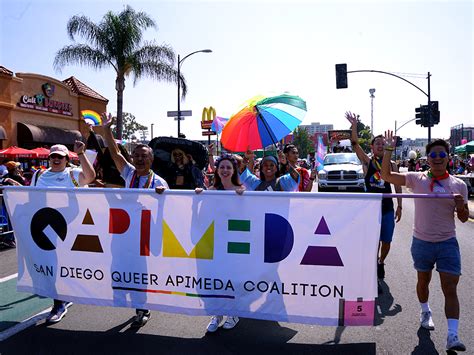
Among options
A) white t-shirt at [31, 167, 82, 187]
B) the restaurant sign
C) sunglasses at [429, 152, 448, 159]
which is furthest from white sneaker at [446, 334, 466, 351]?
the restaurant sign

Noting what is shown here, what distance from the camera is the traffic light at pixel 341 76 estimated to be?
21.8 meters

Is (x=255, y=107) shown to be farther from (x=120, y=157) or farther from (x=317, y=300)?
(x=317, y=300)

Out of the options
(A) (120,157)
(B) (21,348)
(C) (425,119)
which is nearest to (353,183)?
(C) (425,119)

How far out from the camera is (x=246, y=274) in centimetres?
398

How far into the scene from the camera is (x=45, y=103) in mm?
24938

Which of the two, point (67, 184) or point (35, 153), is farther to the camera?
point (35, 153)

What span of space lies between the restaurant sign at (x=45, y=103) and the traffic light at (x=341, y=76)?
15819mm

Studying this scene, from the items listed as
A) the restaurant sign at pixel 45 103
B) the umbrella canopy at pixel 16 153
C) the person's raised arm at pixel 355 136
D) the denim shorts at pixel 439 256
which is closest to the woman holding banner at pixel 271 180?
the person's raised arm at pixel 355 136

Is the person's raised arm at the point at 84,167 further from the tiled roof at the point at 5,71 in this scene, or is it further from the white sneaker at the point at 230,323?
the tiled roof at the point at 5,71

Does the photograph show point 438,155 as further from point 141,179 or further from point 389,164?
point 141,179

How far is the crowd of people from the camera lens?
12.8 ft

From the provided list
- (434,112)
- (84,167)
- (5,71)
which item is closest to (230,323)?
(84,167)

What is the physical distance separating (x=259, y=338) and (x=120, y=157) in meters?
2.44

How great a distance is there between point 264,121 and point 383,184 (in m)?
1.81
